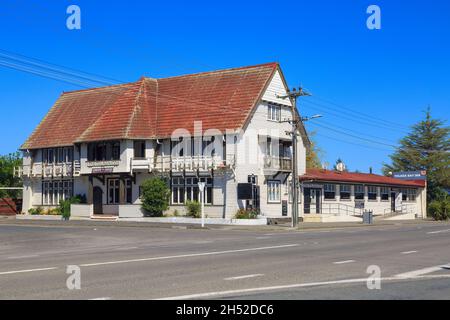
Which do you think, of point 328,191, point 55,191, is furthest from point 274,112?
point 55,191

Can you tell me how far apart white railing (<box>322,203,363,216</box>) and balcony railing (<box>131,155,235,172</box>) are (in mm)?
11238

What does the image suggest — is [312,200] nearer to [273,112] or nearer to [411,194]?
[273,112]

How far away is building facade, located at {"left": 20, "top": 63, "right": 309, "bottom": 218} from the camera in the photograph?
134 feet

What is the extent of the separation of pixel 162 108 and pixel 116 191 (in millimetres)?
7241

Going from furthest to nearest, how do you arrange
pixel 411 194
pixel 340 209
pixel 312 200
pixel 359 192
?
pixel 411 194, pixel 359 192, pixel 340 209, pixel 312 200

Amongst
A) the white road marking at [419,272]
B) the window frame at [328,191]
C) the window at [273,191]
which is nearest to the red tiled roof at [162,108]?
the window at [273,191]

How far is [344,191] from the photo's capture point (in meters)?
49.7

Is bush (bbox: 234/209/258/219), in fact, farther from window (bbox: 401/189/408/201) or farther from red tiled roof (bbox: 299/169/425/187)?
window (bbox: 401/189/408/201)

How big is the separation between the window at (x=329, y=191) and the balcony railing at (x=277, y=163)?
5.46m

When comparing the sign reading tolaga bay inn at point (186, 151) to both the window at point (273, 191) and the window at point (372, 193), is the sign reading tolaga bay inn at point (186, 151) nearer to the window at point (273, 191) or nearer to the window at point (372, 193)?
the window at point (273, 191)

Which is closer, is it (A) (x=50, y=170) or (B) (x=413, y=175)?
(A) (x=50, y=170)

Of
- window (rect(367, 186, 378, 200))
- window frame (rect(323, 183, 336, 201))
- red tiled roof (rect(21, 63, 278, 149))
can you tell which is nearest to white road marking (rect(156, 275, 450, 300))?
red tiled roof (rect(21, 63, 278, 149))
